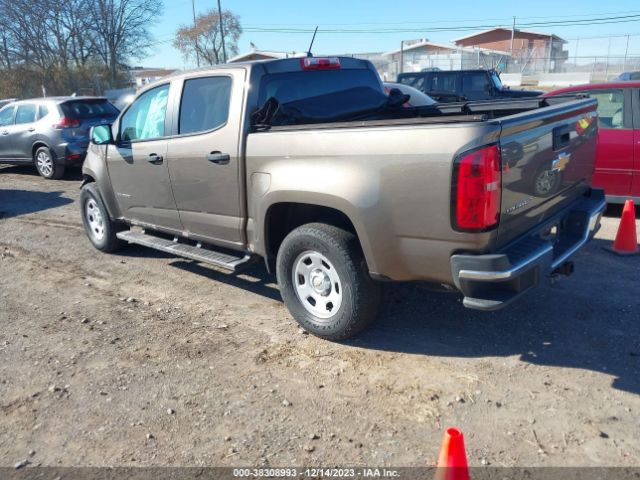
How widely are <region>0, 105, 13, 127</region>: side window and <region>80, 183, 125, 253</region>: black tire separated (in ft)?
24.1

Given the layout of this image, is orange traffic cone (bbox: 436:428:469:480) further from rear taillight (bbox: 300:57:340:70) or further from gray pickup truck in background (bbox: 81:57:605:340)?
rear taillight (bbox: 300:57:340:70)

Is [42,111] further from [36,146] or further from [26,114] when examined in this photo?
[36,146]

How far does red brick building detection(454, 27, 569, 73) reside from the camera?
40.9 meters

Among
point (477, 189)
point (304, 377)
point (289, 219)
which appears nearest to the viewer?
point (477, 189)

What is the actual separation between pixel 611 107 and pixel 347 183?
4.84 m

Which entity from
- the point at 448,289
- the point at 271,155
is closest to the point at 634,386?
the point at 448,289

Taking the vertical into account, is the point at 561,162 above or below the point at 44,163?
above

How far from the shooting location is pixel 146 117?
5219 mm

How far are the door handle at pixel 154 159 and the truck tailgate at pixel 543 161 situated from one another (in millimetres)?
3105

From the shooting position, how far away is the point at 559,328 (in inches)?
157

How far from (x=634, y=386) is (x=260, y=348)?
2.43 metres

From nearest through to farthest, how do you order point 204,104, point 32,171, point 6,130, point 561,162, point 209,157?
1. point 561,162
2. point 209,157
3. point 204,104
4. point 6,130
5. point 32,171

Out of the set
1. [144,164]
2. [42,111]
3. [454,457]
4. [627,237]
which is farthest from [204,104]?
[42,111]

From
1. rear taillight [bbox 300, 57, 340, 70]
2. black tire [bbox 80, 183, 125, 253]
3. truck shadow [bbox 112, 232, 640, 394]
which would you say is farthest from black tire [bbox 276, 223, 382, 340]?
black tire [bbox 80, 183, 125, 253]
